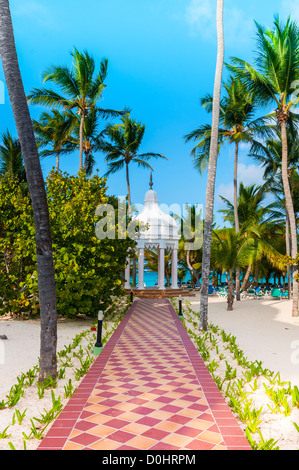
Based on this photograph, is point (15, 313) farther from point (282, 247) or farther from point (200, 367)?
point (282, 247)

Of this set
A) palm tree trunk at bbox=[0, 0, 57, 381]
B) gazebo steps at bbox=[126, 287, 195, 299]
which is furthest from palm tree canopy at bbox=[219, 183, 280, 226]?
palm tree trunk at bbox=[0, 0, 57, 381]

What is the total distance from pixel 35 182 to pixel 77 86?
48.1 feet

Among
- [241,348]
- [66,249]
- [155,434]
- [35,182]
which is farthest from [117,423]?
[66,249]

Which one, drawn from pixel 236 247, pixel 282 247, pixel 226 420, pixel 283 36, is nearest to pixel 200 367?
pixel 226 420

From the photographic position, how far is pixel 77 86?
18703 mm

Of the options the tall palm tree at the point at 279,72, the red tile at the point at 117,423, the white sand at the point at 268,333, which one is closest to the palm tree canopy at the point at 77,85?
the tall palm tree at the point at 279,72

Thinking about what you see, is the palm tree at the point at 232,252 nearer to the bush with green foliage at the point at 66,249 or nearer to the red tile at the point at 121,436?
the bush with green foliage at the point at 66,249

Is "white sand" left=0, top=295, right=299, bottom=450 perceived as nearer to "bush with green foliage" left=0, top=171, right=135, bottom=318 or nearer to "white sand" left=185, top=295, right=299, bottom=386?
"white sand" left=185, top=295, right=299, bottom=386

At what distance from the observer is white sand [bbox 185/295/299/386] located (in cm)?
717

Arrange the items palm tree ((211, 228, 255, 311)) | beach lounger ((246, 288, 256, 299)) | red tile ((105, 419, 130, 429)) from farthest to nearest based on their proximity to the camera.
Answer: beach lounger ((246, 288, 256, 299)), palm tree ((211, 228, 255, 311)), red tile ((105, 419, 130, 429))

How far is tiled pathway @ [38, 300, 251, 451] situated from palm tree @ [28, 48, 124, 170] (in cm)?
1458

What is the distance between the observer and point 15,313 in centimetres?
1316

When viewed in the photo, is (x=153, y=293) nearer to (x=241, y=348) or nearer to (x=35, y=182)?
(x=241, y=348)
